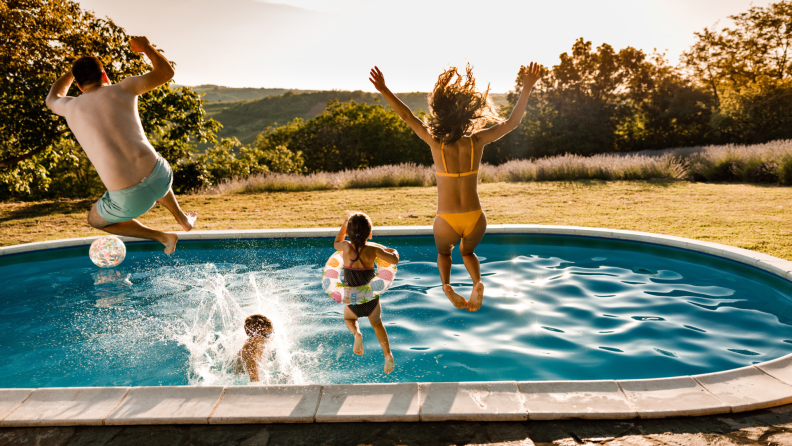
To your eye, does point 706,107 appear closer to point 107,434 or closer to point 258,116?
point 107,434

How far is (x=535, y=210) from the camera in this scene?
11555 mm

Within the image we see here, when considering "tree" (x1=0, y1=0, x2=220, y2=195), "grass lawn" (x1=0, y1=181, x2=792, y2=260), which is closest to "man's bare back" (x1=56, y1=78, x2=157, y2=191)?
"grass lawn" (x1=0, y1=181, x2=792, y2=260)

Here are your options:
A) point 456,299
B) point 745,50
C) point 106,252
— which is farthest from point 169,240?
point 745,50

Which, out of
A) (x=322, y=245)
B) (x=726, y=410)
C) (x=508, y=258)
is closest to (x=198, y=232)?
(x=322, y=245)

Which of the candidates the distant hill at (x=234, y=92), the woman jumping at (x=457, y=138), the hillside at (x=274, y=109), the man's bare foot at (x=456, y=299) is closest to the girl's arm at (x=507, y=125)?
the woman jumping at (x=457, y=138)

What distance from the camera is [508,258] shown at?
337 inches

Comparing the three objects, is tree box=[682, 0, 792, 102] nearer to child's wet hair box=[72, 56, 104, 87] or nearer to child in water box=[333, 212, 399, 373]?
child in water box=[333, 212, 399, 373]

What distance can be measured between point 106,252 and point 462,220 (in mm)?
4136

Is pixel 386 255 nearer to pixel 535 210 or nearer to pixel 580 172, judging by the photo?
pixel 535 210

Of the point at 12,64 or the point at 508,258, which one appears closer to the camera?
the point at 508,258

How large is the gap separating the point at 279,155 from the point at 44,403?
22106 mm

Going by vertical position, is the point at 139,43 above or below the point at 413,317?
above

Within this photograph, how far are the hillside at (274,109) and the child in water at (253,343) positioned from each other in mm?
67936

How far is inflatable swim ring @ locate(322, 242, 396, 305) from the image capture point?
3.95 m
